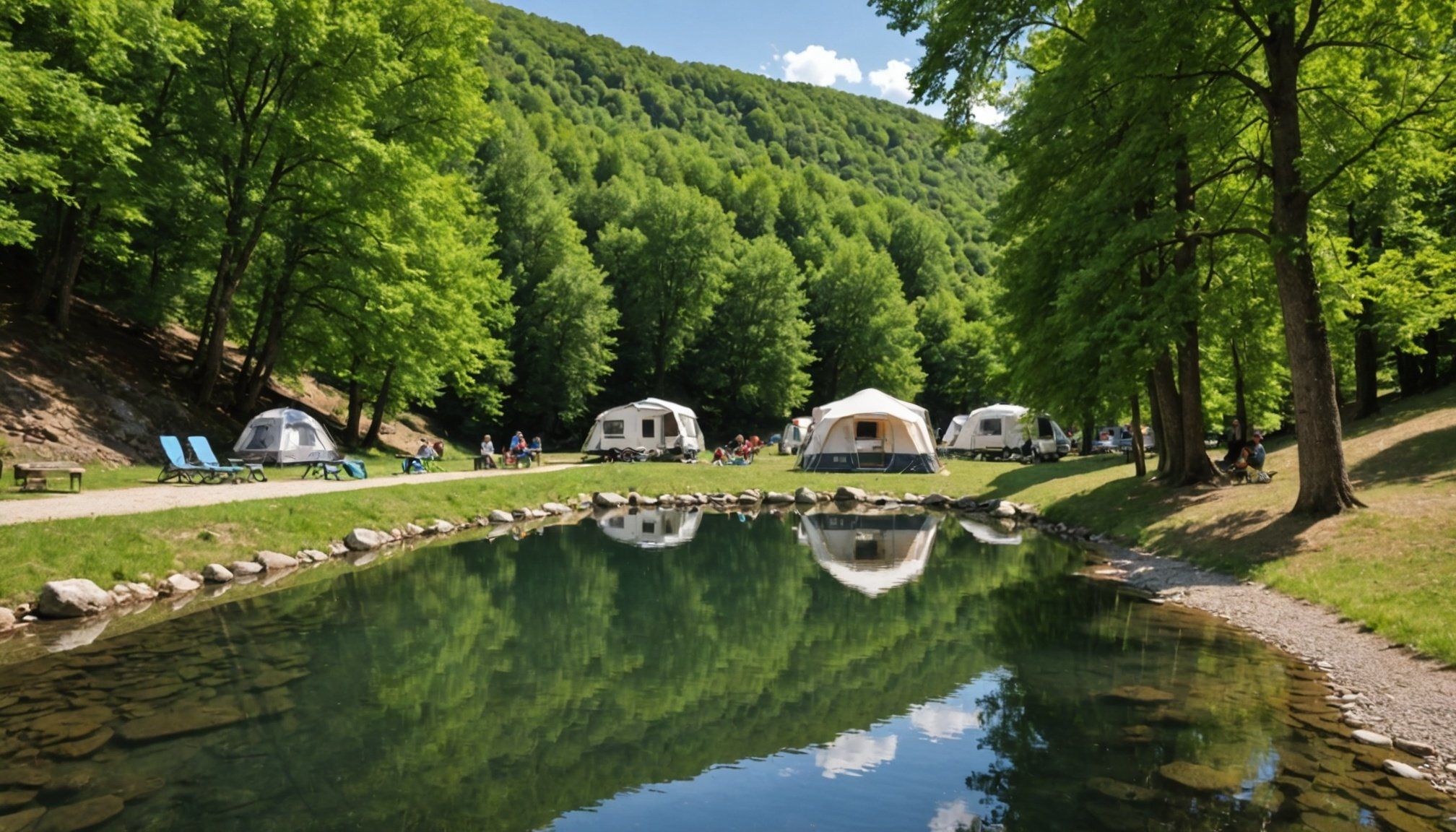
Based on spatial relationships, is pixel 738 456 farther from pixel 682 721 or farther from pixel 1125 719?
pixel 1125 719

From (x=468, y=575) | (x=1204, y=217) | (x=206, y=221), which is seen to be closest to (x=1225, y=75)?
(x=1204, y=217)

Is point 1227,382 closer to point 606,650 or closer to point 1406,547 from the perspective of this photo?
point 1406,547

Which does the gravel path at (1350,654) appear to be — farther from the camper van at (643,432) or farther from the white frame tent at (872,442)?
the camper van at (643,432)

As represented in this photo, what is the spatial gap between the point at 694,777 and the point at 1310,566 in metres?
8.33

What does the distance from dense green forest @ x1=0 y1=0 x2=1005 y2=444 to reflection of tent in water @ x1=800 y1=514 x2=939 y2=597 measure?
13.0ft

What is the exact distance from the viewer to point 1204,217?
1550cm

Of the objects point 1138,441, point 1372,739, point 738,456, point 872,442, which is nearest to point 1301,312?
point 1372,739

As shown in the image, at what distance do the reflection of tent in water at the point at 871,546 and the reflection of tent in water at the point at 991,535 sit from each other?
33.7 inches

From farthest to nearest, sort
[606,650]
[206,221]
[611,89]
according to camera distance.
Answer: [611,89]
[206,221]
[606,650]

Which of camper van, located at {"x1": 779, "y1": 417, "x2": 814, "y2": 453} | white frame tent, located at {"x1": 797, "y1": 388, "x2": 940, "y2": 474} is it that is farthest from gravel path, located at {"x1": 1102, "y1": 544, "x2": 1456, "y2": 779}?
camper van, located at {"x1": 779, "y1": 417, "x2": 814, "y2": 453}

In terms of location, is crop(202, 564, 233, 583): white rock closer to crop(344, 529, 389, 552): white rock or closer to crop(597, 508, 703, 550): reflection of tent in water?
crop(344, 529, 389, 552): white rock

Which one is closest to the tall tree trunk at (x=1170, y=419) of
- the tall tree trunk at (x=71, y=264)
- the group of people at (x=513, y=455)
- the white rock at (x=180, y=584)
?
the white rock at (x=180, y=584)

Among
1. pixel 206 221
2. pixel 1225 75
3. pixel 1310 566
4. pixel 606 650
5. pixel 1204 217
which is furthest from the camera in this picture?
pixel 206 221

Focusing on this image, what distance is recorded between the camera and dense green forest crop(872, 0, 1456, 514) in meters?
11.2
